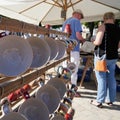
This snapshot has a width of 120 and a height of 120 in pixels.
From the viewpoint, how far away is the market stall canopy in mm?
7301

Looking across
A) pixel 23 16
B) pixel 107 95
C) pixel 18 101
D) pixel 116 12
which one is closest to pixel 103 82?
pixel 107 95

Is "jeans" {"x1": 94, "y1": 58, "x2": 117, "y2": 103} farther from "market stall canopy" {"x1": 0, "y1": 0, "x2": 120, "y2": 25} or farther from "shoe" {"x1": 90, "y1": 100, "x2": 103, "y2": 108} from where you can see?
"market stall canopy" {"x1": 0, "y1": 0, "x2": 120, "y2": 25}

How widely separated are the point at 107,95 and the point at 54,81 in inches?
88.8

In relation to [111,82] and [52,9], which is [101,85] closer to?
[111,82]

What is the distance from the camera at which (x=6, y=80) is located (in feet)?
6.11

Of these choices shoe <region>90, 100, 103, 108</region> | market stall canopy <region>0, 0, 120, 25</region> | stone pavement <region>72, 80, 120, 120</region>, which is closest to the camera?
stone pavement <region>72, 80, 120, 120</region>

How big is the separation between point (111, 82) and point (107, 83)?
95 millimetres

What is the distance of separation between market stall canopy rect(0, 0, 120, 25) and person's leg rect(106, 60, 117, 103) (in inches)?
92.4

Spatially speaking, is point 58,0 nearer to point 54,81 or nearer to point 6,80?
point 54,81

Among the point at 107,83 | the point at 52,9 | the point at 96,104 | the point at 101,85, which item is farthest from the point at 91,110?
the point at 52,9

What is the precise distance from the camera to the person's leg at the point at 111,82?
15.6 ft

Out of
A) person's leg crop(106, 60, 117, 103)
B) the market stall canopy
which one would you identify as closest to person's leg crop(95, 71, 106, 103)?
person's leg crop(106, 60, 117, 103)

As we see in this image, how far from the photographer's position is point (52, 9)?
838cm

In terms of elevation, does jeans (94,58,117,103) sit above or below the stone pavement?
above
